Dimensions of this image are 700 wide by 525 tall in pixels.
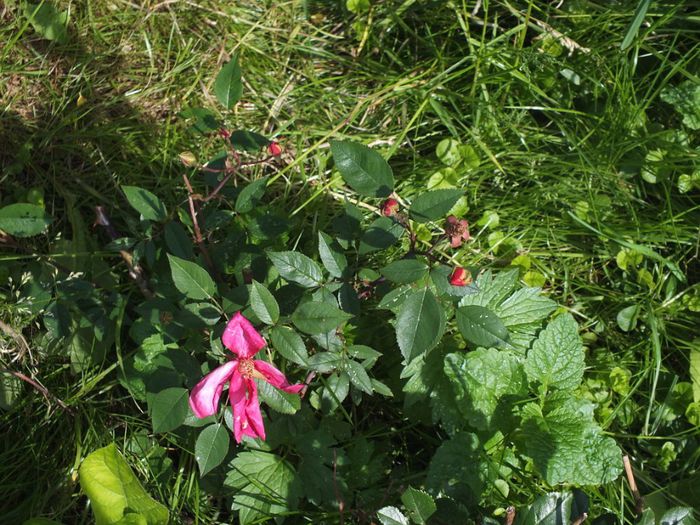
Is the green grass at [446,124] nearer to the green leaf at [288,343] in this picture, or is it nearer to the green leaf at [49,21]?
the green leaf at [49,21]

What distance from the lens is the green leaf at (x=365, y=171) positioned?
1.42 meters

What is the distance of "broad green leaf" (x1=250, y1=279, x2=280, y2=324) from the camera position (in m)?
1.32

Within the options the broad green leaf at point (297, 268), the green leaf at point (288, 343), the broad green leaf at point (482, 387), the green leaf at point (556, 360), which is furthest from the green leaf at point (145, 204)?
the green leaf at point (556, 360)

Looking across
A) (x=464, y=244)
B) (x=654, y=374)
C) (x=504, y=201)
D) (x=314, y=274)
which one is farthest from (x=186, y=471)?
(x=654, y=374)

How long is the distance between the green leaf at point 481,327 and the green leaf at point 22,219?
3.30ft

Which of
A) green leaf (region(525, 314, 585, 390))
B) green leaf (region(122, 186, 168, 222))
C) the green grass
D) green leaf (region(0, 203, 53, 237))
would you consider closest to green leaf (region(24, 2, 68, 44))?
the green grass

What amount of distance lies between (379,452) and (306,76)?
119 cm

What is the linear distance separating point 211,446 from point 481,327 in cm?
60

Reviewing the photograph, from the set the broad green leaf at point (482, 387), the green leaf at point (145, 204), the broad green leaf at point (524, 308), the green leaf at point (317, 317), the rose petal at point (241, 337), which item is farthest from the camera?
the broad green leaf at point (524, 308)

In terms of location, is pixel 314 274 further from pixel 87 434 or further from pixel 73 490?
pixel 73 490

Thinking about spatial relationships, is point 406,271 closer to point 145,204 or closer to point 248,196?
point 248,196

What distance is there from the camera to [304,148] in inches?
85.6

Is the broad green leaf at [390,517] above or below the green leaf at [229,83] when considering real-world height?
below

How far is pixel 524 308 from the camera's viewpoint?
182 centimetres
